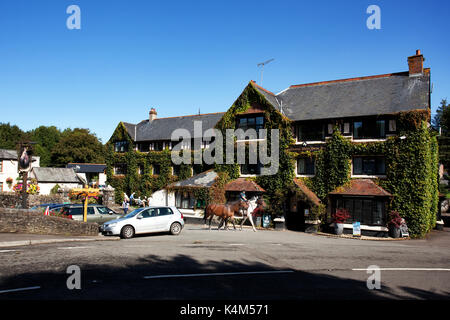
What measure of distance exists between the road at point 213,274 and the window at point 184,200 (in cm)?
1738

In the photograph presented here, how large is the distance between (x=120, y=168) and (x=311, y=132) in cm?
2763

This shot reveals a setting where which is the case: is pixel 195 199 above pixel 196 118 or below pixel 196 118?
below

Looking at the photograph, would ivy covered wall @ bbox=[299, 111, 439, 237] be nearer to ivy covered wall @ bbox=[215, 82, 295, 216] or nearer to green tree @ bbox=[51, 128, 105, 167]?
ivy covered wall @ bbox=[215, 82, 295, 216]

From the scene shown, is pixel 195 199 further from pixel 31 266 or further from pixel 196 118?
pixel 31 266

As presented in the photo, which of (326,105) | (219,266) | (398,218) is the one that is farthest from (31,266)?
(326,105)

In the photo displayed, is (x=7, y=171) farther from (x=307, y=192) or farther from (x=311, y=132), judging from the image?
(x=307, y=192)

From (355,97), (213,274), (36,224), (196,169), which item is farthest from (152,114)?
(213,274)

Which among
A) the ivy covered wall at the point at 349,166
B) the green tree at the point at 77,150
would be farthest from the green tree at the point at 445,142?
the green tree at the point at 77,150

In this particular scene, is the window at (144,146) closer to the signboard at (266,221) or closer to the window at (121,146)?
the window at (121,146)

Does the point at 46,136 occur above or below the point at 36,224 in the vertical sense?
above

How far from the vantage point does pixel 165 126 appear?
4400 centimetres
